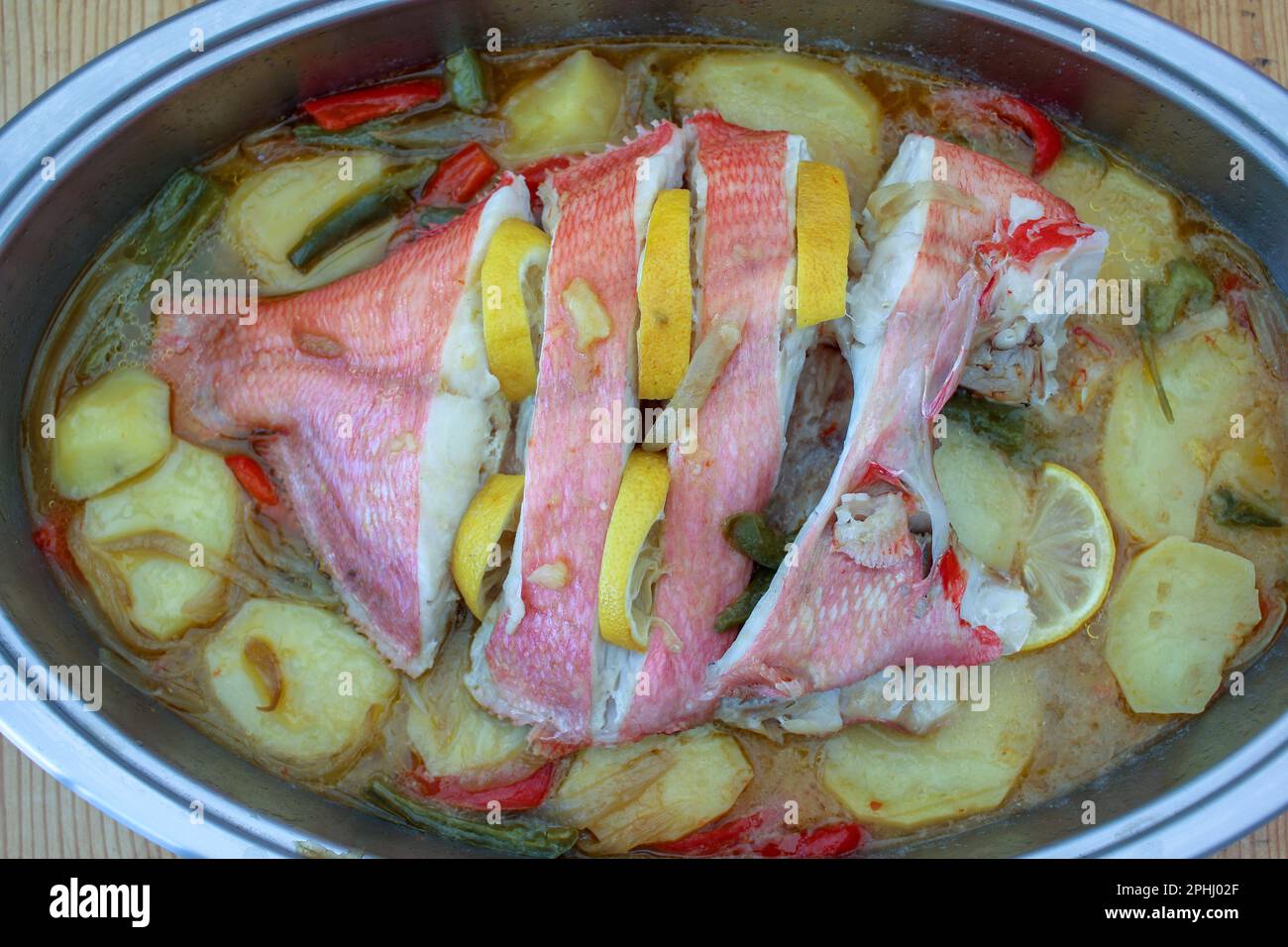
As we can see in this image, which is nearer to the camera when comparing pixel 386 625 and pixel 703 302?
pixel 703 302

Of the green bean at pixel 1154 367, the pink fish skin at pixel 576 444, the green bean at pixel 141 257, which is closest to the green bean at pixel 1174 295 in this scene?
the green bean at pixel 1154 367

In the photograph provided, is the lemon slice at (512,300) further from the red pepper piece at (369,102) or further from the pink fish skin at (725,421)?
the red pepper piece at (369,102)

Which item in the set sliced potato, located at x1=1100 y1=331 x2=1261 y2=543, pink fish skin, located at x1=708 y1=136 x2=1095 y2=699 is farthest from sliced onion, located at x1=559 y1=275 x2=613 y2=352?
sliced potato, located at x1=1100 y1=331 x2=1261 y2=543

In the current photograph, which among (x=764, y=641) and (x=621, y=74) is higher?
(x=621, y=74)

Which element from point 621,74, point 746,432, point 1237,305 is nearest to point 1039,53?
point 1237,305

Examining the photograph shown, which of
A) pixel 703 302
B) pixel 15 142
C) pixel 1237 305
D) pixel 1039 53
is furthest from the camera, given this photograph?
pixel 1237 305

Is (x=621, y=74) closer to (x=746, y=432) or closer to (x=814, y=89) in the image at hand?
(x=814, y=89)
